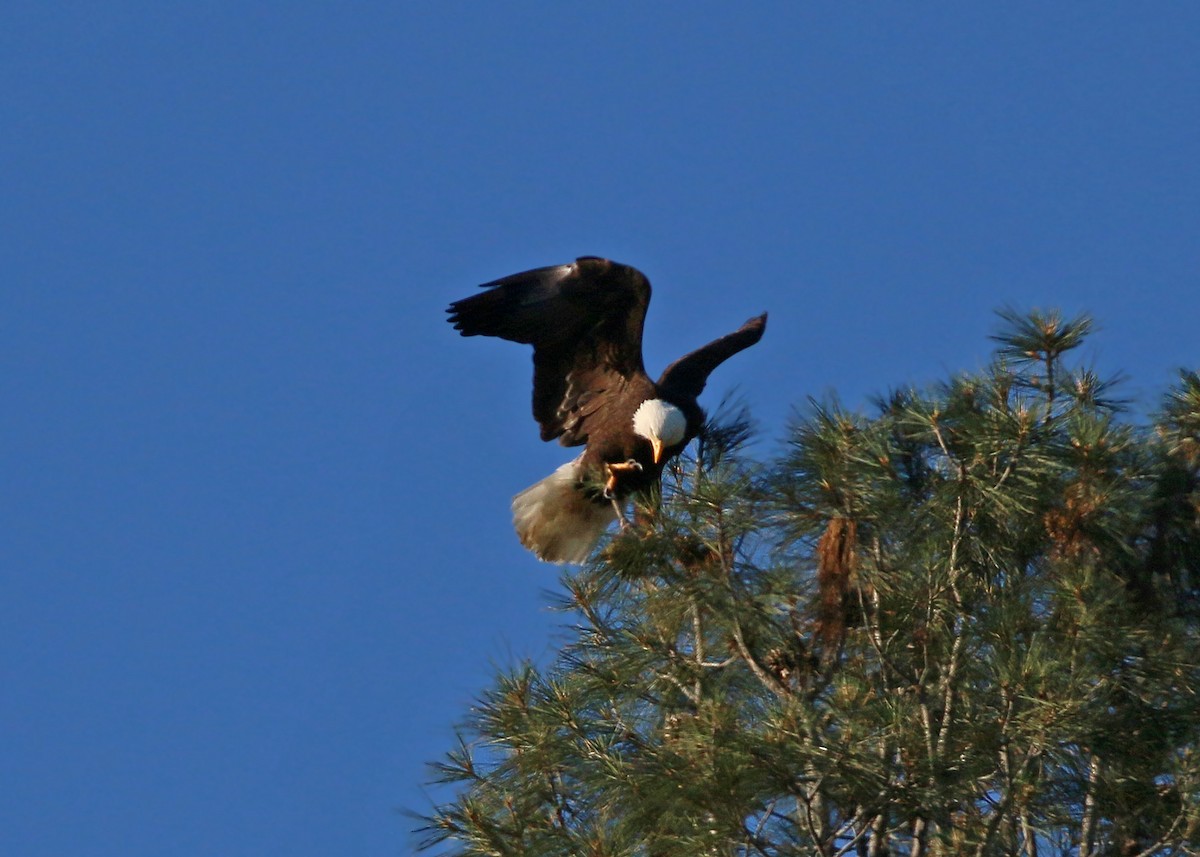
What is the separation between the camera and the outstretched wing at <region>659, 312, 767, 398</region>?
699cm

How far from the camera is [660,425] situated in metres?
6.52

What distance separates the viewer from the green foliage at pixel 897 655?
432 cm

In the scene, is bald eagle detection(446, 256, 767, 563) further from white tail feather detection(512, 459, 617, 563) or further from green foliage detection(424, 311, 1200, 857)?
green foliage detection(424, 311, 1200, 857)

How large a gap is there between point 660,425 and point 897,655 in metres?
1.86

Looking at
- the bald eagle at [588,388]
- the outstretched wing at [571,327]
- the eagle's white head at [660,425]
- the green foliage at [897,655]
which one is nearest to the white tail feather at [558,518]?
the bald eagle at [588,388]

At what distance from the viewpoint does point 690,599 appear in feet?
16.0

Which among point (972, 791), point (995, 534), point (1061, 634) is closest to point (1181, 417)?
point (995, 534)

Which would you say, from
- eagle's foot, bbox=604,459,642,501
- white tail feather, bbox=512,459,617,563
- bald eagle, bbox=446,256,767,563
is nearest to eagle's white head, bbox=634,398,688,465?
bald eagle, bbox=446,256,767,563

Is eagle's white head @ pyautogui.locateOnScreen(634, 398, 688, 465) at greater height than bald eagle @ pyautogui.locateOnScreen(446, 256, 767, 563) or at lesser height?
lesser

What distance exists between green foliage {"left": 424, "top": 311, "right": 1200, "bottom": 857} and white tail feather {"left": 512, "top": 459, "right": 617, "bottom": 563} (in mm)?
1714

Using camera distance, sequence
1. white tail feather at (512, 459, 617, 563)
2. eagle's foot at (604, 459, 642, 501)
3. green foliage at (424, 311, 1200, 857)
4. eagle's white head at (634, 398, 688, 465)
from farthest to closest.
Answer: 1. white tail feather at (512, 459, 617, 563)
2. eagle's foot at (604, 459, 642, 501)
3. eagle's white head at (634, 398, 688, 465)
4. green foliage at (424, 311, 1200, 857)

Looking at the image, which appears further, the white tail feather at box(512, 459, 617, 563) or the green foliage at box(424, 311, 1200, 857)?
the white tail feather at box(512, 459, 617, 563)

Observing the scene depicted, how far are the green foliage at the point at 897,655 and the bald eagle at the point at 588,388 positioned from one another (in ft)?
4.79

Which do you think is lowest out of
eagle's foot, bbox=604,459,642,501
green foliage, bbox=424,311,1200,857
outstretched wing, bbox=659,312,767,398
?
green foliage, bbox=424,311,1200,857
